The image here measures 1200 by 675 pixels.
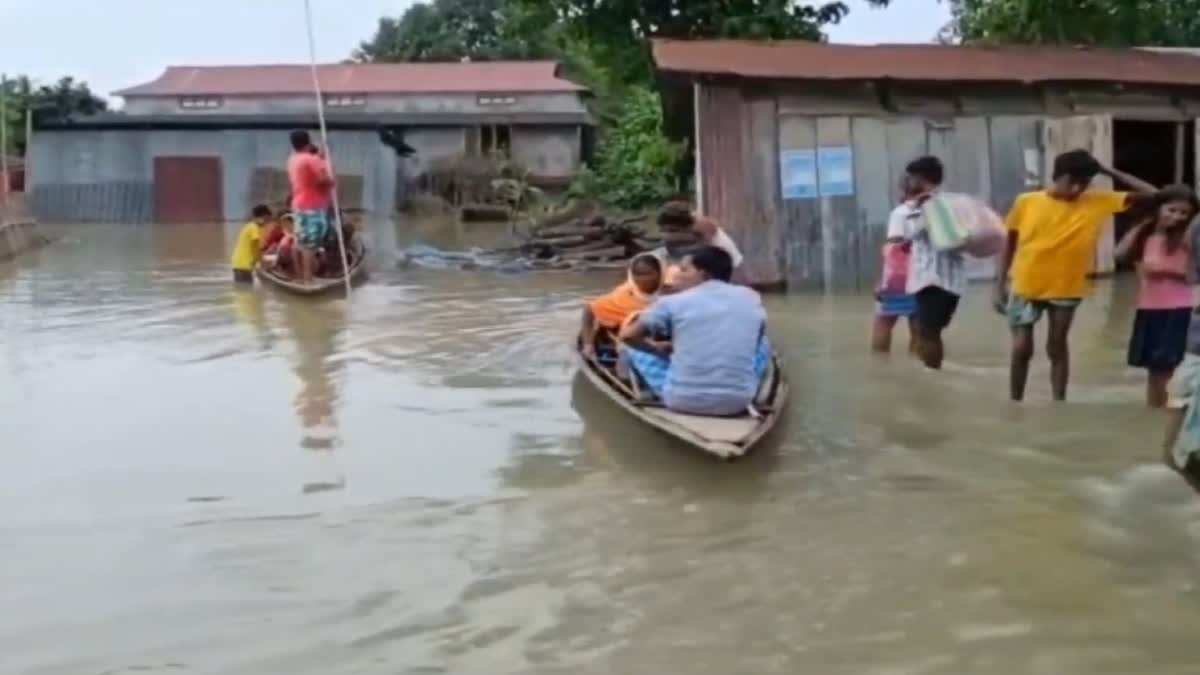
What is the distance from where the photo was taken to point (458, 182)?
3669 centimetres

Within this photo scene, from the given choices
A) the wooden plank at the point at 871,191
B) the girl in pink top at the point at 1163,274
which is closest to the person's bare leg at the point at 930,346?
the girl in pink top at the point at 1163,274

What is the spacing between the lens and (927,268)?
934 centimetres

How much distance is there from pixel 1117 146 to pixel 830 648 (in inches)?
625

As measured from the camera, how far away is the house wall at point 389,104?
1662 inches

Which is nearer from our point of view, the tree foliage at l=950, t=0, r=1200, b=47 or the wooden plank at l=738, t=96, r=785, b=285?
the wooden plank at l=738, t=96, r=785, b=285

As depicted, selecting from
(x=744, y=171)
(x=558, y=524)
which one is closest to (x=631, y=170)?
(x=744, y=171)

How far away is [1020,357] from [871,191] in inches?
258

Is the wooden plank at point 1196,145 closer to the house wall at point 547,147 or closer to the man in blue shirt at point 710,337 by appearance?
the man in blue shirt at point 710,337

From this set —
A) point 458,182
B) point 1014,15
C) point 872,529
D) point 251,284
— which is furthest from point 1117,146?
point 458,182

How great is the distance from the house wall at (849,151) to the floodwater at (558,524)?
11.4 ft

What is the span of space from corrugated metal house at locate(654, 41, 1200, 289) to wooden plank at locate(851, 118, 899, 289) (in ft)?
0.04

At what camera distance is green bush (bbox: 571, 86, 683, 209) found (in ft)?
108

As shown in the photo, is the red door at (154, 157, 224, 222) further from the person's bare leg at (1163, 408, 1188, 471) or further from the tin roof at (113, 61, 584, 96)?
the person's bare leg at (1163, 408, 1188, 471)

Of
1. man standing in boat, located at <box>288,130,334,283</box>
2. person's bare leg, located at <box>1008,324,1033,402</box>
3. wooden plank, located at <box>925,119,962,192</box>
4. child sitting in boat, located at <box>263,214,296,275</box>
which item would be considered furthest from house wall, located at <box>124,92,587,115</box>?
person's bare leg, located at <box>1008,324,1033,402</box>
